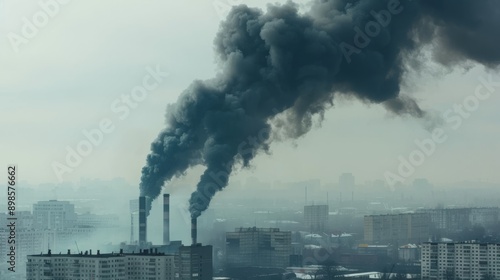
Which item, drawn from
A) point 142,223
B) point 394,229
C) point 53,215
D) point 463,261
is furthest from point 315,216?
point 142,223

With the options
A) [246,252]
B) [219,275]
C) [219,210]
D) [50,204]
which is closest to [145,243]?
[219,275]

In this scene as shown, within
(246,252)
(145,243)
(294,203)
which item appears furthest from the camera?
(294,203)

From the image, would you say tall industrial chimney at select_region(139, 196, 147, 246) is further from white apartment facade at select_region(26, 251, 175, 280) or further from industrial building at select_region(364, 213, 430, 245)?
industrial building at select_region(364, 213, 430, 245)

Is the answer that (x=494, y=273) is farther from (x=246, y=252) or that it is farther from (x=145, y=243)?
(x=246, y=252)

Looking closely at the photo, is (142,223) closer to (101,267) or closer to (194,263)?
(194,263)

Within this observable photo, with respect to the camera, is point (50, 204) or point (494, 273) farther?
point (50, 204)

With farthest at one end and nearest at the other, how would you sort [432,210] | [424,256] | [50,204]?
1. [432,210]
2. [50,204]
3. [424,256]

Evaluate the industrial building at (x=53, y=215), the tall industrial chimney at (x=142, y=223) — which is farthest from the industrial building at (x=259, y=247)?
the tall industrial chimney at (x=142, y=223)

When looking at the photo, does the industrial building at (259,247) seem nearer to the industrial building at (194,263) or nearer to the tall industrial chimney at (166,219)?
the tall industrial chimney at (166,219)
